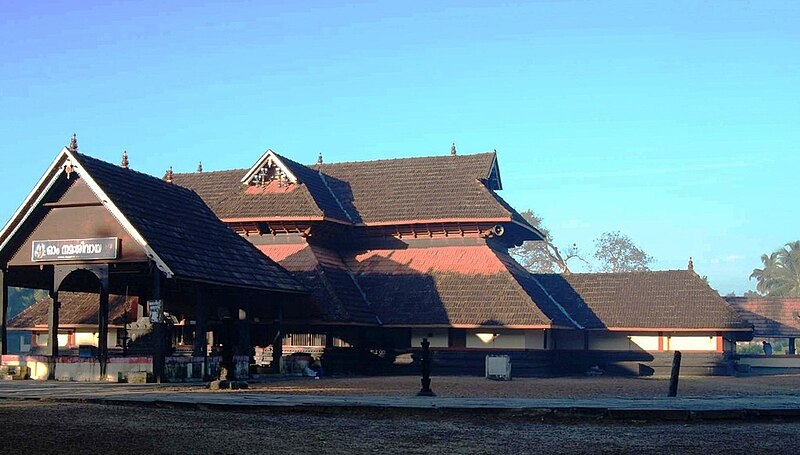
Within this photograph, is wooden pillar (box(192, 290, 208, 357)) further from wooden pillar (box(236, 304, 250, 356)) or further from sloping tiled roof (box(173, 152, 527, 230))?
sloping tiled roof (box(173, 152, 527, 230))

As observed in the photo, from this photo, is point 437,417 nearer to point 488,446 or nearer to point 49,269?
point 488,446

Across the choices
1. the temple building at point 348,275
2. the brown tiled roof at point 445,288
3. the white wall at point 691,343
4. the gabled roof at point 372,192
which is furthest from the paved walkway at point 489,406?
the white wall at point 691,343

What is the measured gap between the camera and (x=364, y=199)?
46.2m

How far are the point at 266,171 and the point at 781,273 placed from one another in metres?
96.3

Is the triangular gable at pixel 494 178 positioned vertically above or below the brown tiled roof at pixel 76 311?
above

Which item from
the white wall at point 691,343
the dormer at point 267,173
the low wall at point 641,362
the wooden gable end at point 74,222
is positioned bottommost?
the low wall at point 641,362

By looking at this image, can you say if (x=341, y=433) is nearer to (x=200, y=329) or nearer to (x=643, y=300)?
(x=200, y=329)

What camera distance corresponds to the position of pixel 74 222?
28.7 metres

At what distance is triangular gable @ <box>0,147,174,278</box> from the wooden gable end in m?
0.22

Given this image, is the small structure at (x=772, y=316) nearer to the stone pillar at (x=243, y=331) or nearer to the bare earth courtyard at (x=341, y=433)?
the stone pillar at (x=243, y=331)

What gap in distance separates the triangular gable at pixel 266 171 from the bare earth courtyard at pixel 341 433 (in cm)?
2757

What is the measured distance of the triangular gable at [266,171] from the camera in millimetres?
44531

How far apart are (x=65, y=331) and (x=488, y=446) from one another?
117 feet

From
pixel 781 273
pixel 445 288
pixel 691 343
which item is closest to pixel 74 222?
pixel 445 288
